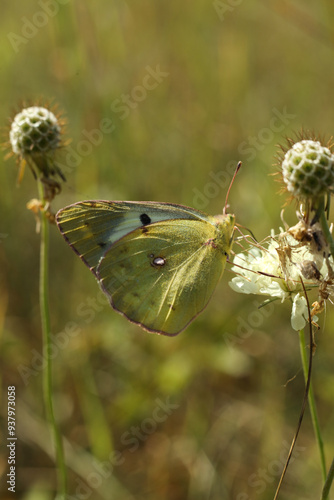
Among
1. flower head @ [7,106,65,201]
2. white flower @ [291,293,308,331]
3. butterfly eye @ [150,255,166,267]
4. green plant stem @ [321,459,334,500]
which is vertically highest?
flower head @ [7,106,65,201]

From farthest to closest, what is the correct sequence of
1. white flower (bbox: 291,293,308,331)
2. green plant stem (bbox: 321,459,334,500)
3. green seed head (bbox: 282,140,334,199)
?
white flower (bbox: 291,293,308,331) < green seed head (bbox: 282,140,334,199) < green plant stem (bbox: 321,459,334,500)

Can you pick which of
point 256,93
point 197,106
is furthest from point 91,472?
point 256,93

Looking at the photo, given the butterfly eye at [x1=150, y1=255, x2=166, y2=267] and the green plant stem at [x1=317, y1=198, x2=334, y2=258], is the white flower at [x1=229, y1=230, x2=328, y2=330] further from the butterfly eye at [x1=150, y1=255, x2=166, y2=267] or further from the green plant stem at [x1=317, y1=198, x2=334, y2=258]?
the butterfly eye at [x1=150, y1=255, x2=166, y2=267]

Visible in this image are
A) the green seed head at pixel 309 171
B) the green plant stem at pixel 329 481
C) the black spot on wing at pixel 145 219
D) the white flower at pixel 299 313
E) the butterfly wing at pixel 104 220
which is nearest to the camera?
the green plant stem at pixel 329 481

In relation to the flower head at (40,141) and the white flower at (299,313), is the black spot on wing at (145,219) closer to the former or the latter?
the flower head at (40,141)

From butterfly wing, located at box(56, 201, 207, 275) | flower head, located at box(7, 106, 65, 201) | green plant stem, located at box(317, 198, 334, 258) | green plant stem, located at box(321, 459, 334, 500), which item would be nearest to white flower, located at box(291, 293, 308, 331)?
green plant stem, located at box(317, 198, 334, 258)

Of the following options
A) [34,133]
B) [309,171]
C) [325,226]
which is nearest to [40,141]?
[34,133]

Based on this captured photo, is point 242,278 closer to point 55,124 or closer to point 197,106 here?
point 55,124

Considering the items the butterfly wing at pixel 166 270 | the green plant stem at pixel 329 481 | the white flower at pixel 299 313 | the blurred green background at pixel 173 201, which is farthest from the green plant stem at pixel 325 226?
the blurred green background at pixel 173 201
